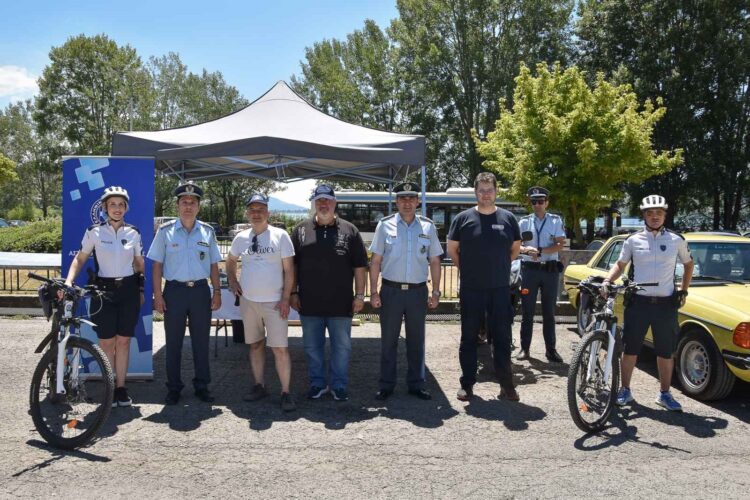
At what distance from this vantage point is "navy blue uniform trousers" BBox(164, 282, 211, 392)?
5188 mm

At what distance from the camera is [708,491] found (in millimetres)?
3645

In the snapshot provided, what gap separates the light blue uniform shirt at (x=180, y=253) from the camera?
17.0 feet

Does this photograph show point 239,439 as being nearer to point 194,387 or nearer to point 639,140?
point 194,387

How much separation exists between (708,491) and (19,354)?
721 cm

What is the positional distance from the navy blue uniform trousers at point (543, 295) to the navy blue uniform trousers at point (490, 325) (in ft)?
5.26

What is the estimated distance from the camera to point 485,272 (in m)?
5.27

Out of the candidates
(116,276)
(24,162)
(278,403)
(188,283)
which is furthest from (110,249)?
(24,162)

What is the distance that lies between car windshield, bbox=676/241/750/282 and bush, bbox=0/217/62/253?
19.2 metres

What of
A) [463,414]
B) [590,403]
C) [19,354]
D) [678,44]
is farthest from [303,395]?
[678,44]

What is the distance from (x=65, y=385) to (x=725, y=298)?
18.7 feet

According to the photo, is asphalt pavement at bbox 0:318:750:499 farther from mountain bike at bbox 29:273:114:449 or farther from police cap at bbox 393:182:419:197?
police cap at bbox 393:182:419:197

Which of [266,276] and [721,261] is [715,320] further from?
[266,276]

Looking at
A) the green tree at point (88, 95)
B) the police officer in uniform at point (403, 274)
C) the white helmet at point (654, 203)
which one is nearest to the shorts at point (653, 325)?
the white helmet at point (654, 203)

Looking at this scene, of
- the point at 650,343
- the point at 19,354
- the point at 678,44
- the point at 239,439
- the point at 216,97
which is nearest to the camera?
the point at 239,439
